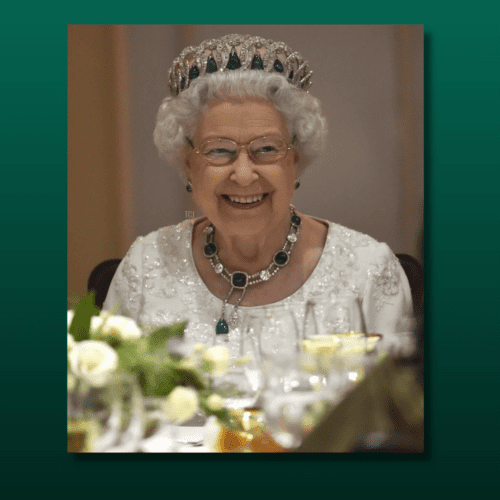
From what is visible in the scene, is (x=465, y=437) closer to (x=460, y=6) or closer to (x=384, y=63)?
(x=384, y=63)

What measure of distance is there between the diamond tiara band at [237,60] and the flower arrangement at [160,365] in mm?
652

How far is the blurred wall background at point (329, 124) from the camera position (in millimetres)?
1673

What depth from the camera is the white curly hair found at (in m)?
1.62

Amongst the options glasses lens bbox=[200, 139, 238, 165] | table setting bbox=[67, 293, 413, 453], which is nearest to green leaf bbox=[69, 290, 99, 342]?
table setting bbox=[67, 293, 413, 453]

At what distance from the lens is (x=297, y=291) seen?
5.56ft

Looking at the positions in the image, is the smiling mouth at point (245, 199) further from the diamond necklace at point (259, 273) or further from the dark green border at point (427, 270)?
the dark green border at point (427, 270)

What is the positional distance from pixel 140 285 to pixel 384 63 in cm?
89

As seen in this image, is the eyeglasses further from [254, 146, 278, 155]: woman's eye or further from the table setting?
the table setting

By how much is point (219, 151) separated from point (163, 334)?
0.51 m

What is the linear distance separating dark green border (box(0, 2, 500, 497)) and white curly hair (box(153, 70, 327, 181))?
22cm

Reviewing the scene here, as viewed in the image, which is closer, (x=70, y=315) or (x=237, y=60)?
(x=237, y=60)

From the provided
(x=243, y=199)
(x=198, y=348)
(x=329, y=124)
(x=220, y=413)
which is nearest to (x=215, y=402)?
(x=220, y=413)

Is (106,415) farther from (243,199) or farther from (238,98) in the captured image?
(238,98)

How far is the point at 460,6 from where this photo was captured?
5.74ft
